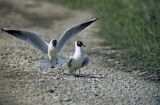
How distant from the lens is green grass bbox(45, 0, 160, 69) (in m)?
14.9

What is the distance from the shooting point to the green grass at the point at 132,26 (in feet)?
49.0

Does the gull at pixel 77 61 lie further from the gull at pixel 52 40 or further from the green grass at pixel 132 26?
the green grass at pixel 132 26

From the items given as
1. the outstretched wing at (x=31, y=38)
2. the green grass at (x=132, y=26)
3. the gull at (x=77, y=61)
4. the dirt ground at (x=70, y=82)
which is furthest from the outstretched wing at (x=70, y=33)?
the green grass at (x=132, y=26)

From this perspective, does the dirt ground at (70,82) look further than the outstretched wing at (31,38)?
No

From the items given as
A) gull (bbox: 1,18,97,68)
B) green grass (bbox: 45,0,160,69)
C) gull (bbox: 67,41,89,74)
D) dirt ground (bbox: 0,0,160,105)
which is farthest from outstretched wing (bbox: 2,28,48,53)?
green grass (bbox: 45,0,160,69)

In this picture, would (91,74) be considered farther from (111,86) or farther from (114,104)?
(114,104)

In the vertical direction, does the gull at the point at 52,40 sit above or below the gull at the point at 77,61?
above

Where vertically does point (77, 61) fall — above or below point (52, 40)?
below

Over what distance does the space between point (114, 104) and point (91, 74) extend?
2.28m

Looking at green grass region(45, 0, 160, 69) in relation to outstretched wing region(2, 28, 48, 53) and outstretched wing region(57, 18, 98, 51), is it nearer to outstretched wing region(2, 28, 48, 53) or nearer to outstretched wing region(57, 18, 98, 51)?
outstretched wing region(57, 18, 98, 51)

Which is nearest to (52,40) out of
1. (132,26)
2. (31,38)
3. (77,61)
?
(31,38)

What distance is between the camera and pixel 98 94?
11766mm

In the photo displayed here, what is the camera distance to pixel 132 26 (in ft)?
59.8

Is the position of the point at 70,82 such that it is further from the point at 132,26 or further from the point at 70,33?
the point at 132,26
